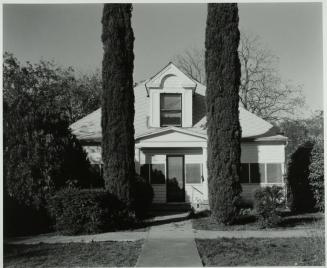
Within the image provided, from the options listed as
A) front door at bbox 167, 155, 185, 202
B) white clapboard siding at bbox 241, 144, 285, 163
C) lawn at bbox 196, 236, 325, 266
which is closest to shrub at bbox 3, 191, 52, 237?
lawn at bbox 196, 236, 325, 266

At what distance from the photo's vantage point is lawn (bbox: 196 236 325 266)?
7910 millimetres

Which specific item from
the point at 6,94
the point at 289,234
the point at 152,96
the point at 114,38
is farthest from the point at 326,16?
the point at 6,94

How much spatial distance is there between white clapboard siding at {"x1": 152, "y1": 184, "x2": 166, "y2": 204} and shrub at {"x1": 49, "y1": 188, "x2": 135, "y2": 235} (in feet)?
21.8

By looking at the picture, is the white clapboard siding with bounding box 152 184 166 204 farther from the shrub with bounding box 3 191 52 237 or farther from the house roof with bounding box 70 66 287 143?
the shrub with bounding box 3 191 52 237

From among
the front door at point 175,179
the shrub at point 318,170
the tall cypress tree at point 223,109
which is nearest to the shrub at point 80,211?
the tall cypress tree at point 223,109

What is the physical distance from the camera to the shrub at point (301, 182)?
52.4 ft

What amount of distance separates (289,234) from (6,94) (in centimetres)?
1695

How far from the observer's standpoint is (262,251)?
28.7ft

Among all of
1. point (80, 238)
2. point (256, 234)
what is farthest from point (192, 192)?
point (80, 238)

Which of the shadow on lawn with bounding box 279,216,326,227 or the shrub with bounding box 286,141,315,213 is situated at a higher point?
the shrub with bounding box 286,141,315,213

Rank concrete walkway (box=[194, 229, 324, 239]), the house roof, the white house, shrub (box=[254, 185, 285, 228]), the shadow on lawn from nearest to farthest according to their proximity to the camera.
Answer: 1. concrete walkway (box=[194, 229, 324, 239])
2. shrub (box=[254, 185, 285, 228])
3. the shadow on lawn
4. the white house
5. the house roof

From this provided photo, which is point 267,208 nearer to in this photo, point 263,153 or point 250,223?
point 250,223

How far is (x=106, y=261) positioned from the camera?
8109mm

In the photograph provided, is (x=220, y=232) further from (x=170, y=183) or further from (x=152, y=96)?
(x=152, y=96)
